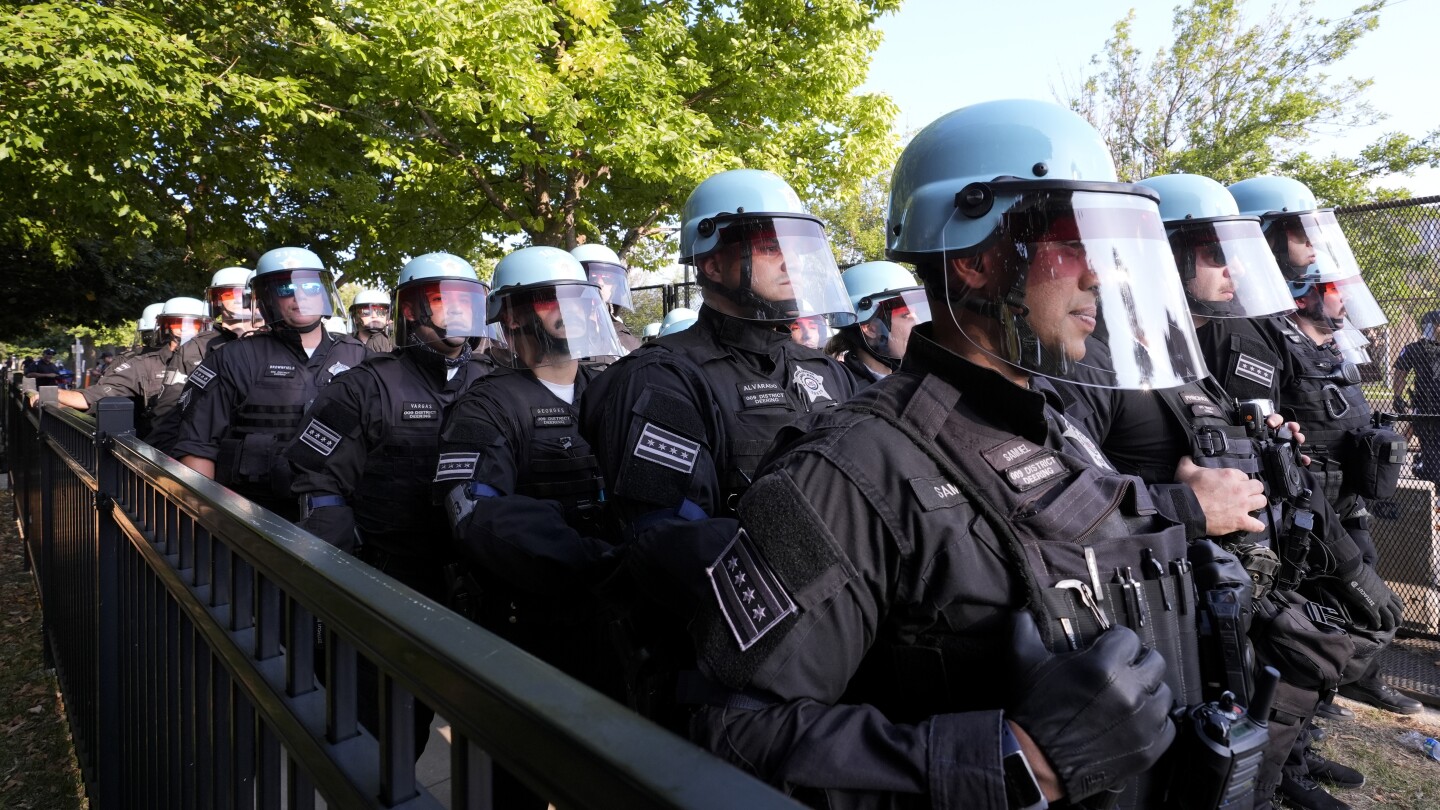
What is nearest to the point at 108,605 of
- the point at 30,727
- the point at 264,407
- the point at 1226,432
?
the point at 30,727

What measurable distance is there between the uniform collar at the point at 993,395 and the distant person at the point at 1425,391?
19.1ft

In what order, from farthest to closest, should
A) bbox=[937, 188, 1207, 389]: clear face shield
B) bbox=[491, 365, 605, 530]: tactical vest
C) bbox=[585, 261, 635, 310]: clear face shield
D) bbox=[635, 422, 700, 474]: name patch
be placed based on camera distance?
bbox=[585, 261, 635, 310]: clear face shield → bbox=[491, 365, 605, 530]: tactical vest → bbox=[635, 422, 700, 474]: name patch → bbox=[937, 188, 1207, 389]: clear face shield

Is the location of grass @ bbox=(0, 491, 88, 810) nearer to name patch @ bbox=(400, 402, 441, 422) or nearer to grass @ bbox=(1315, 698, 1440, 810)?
name patch @ bbox=(400, 402, 441, 422)

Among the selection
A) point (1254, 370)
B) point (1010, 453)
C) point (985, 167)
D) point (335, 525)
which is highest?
point (985, 167)

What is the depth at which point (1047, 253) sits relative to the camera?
64.2 inches

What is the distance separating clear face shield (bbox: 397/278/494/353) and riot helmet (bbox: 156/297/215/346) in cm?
629

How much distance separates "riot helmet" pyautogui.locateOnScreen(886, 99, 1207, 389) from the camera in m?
1.62

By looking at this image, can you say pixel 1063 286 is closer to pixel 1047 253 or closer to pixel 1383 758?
pixel 1047 253

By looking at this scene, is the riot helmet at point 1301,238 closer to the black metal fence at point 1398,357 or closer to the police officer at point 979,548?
the black metal fence at point 1398,357

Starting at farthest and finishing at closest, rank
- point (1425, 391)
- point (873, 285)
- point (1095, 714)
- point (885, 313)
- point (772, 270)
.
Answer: point (1425, 391)
point (873, 285)
point (885, 313)
point (772, 270)
point (1095, 714)

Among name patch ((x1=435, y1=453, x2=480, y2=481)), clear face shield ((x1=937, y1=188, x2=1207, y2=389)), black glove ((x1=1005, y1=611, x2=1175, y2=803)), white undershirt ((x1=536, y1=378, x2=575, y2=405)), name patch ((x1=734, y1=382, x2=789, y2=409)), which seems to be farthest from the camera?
white undershirt ((x1=536, y1=378, x2=575, y2=405))

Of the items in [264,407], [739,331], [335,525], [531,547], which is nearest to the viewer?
[531,547]

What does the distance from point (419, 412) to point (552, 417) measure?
0.94 m

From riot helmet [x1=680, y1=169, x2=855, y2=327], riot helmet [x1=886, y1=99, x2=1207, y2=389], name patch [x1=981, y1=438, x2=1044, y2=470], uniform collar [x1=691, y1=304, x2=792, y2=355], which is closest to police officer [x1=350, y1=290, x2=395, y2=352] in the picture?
riot helmet [x1=680, y1=169, x2=855, y2=327]
